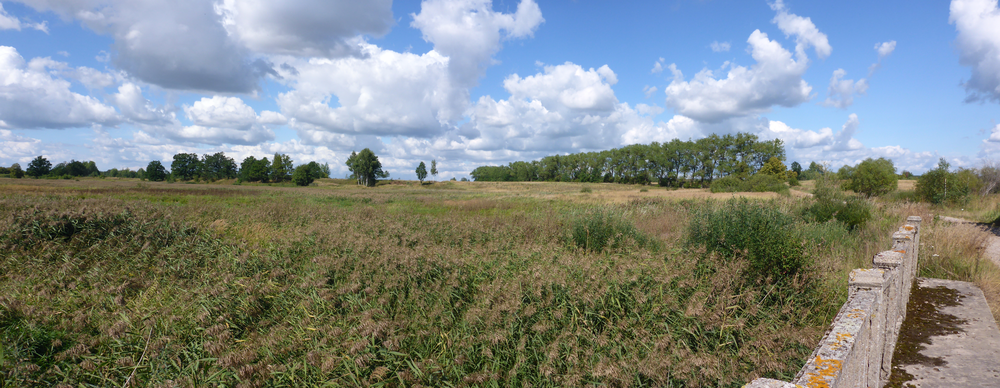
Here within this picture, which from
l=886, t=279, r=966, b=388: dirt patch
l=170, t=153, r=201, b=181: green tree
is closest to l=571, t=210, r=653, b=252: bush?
l=886, t=279, r=966, b=388: dirt patch

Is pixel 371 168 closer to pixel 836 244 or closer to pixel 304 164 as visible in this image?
pixel 304 164

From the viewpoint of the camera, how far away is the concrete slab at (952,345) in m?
4.24

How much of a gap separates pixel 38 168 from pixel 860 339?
10858 cm

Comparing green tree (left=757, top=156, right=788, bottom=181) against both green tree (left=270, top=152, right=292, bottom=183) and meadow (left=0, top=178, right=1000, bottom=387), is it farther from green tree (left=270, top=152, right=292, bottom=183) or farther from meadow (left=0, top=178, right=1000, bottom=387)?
green tree (left=270, top=152, right=292, bottom=183)

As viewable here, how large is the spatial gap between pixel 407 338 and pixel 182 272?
5.24 metres

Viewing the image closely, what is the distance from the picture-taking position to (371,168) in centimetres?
10219

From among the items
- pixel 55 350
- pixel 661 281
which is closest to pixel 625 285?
pixel 661 281

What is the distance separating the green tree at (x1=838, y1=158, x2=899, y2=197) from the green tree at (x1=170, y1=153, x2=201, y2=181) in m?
111

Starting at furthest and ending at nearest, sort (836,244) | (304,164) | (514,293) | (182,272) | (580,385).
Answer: (304,164) → (836,244) → (182,272) → (514,293) → (580,385)

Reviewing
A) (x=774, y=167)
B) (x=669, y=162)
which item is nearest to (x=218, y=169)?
(x=669, y=162)

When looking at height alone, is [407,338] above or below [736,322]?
below

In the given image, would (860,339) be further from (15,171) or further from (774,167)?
(15,171)

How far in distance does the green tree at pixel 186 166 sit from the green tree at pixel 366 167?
31.7 meters

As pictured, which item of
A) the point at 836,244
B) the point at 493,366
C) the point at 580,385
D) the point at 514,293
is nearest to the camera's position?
the point at 580,385
